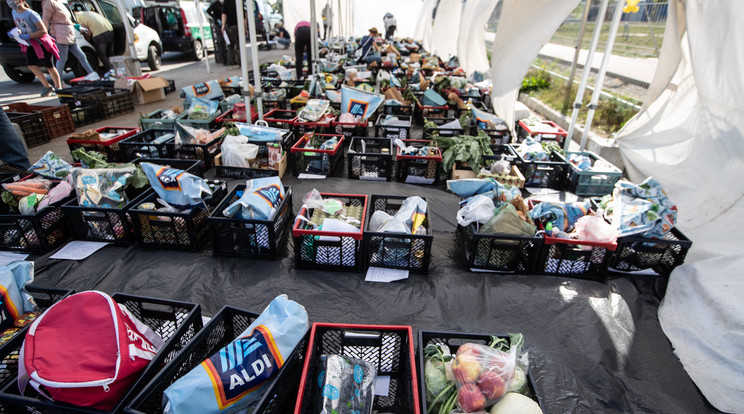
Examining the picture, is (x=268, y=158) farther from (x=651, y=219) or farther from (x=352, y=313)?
(x=651, y=219)

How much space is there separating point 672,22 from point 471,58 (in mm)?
5164

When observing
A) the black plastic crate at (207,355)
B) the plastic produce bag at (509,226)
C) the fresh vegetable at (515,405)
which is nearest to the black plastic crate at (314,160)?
the plastic produce bag at (509,226)

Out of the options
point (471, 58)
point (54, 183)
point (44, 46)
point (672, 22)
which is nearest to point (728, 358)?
point (672, 22)

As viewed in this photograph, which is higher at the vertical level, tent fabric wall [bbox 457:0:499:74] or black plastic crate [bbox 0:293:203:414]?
tent fabric wall [bbox 457:0:499:74]

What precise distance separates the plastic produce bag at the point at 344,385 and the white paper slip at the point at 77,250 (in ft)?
8.11

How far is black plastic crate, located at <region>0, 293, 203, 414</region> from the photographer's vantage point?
5.00 feet

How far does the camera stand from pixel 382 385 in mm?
2086

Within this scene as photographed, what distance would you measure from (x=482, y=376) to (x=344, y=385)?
648 millimetres

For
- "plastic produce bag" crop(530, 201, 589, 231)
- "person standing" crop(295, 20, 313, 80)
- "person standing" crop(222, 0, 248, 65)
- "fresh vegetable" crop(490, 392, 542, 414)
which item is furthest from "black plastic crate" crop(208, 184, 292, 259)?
"person standing" crop(222, 0, 248, 65)

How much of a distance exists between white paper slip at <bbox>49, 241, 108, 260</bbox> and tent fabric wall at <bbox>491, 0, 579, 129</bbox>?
5.29m

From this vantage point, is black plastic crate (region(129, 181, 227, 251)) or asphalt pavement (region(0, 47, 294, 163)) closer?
black plastic crate (region(129, 181, 227, 251))

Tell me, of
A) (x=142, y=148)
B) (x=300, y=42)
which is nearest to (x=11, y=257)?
(x=142, y=148)

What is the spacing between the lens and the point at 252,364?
1.67 m

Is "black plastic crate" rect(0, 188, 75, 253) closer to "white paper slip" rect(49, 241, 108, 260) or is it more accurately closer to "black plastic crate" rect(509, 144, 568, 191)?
"white paper slip" rect(49, 241, 108, 260)
